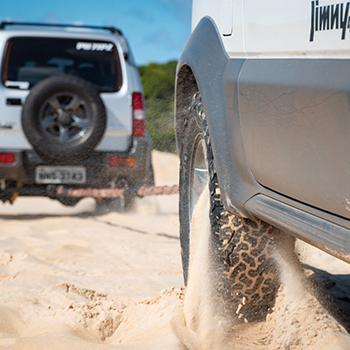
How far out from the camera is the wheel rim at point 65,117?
15.6 feet

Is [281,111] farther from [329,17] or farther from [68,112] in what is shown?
[68,112]

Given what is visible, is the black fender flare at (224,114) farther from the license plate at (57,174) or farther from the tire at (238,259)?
the license plate at (57,174)

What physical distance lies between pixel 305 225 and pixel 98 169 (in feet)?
12.6

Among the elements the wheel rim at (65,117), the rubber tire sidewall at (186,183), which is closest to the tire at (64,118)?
the wheel rim at (65,117)

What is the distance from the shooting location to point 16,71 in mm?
4977

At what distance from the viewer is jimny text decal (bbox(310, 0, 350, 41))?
1147 mm

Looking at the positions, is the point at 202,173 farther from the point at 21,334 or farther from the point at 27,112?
the point at 27,112

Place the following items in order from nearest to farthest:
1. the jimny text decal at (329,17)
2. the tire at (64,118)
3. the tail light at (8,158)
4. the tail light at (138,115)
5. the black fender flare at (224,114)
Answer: the jimny text decal at (329,17)
the black fender flare at (224,114)
the tire at (64,118)
the tail light at (8,158)
the tail light at (138,115)

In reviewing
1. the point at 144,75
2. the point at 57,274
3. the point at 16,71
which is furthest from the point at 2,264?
the point at 144,75

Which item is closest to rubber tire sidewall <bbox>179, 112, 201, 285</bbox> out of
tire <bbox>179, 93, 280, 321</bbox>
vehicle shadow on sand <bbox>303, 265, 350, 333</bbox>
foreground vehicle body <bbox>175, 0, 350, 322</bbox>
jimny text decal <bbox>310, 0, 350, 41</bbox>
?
tire <bbox>179, 93, 280, 321</bbox>

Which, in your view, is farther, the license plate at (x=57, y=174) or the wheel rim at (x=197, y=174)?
the license plate at (x=57, y=174)

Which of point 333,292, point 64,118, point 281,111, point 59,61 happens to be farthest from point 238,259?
point 59,61

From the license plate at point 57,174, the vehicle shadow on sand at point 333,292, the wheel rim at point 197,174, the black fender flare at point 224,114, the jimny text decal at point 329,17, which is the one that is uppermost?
the jimny text decal at point 329,17

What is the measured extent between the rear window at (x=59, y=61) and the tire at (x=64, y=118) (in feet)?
1.31
